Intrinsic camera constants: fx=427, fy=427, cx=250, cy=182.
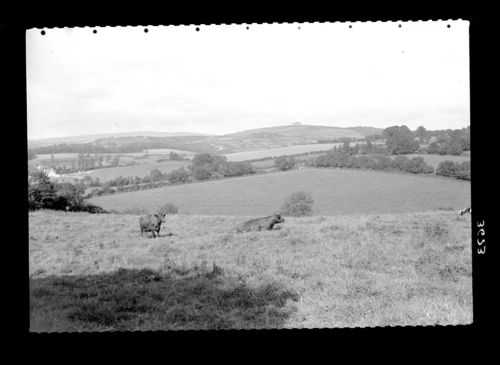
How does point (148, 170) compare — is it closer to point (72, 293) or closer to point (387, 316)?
point (72, 293)

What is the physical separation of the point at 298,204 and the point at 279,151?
12.1ft

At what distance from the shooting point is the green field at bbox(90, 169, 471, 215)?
15289mm

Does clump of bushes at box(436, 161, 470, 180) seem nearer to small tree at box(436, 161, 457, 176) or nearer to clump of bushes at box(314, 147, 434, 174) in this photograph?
small tree at box(436, 161, 457, 176)

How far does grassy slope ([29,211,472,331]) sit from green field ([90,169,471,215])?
387 cm

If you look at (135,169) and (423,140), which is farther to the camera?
(135,169)

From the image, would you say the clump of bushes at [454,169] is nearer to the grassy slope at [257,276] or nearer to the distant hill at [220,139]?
the distant hill at [220,139]

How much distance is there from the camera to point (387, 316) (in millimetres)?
5395

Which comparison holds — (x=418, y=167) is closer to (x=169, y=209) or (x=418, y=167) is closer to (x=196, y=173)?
(x=196, y=173)

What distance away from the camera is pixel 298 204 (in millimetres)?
17203

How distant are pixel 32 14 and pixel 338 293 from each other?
512cm

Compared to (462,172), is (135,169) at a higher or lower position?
higher

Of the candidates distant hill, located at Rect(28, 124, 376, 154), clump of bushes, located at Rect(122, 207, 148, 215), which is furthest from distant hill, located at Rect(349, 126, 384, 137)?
clump of bushes, located at Rect(122, 207, 148, 215)

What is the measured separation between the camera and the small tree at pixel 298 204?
16453 millimetres

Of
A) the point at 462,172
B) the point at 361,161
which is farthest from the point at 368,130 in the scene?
the point at 462,172
